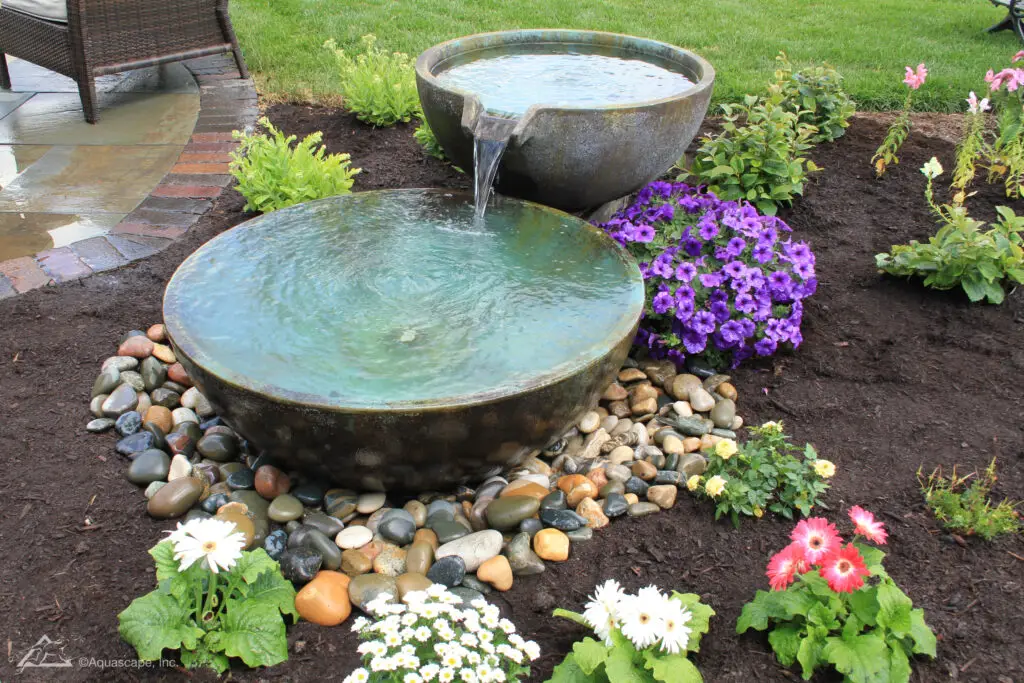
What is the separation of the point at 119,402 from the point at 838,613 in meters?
2.37

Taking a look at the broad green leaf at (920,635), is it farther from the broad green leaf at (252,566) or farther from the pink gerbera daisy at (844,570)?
the broad green leaf at (252,566)

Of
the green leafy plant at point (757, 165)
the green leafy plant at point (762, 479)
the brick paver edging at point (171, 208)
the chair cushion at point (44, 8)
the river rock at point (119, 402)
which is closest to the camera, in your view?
the green leafy plant at point (762, 479)

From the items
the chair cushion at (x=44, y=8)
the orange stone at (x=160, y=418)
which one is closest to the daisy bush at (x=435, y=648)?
the orange stone at (x=160, y=418)

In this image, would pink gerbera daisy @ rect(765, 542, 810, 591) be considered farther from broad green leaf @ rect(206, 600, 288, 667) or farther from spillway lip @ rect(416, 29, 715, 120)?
spillway lip @ rect(416, 29, 715, 120)

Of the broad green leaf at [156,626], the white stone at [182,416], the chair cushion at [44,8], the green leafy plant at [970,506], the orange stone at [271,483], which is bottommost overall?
the white stone at [182,416]

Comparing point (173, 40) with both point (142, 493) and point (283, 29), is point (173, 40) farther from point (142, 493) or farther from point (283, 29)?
point (142, 493)

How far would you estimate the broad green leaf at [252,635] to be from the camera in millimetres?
1992

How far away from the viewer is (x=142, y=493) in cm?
256

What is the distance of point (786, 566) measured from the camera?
6.28 feet

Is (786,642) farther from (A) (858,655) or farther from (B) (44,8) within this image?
(B) (44,8)

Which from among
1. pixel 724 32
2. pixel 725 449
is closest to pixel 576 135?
pixel 725 449

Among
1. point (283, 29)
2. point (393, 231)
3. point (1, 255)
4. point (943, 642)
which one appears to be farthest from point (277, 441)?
point (283, 29)

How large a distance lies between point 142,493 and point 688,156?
3369 mm

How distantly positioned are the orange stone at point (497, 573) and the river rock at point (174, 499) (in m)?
0.91
